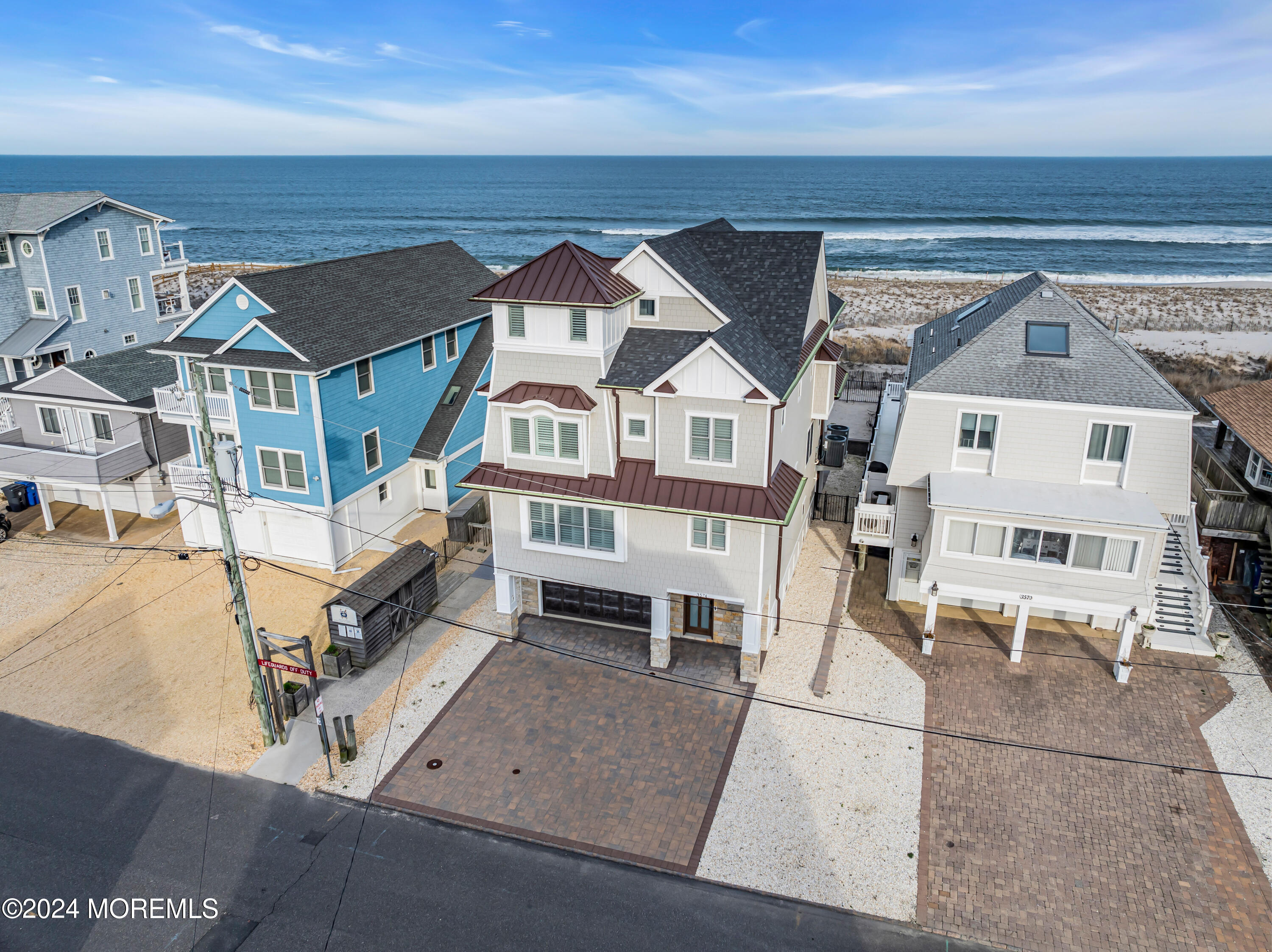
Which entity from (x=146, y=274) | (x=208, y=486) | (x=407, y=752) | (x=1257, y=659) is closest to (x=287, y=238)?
(x=146, y=274)

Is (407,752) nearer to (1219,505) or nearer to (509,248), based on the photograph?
(1219,505)

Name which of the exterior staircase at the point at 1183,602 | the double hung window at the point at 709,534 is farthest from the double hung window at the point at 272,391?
the exterior staircase at the point at 1183,602

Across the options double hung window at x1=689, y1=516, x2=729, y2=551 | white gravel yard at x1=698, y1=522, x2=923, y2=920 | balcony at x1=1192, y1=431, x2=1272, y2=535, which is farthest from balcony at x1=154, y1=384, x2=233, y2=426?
balcony at x1=1192, y1=431, x2=1272, y2=535

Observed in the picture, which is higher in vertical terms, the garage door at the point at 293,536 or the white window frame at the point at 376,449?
the white window frame at the point at 376,449

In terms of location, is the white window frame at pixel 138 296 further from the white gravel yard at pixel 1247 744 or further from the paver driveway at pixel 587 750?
the white gravel yard at pixel 1247 744

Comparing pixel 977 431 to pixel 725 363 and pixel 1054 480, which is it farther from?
pixel 725 363

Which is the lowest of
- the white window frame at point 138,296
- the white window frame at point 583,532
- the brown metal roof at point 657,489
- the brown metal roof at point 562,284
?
the white window frame at point 583,532
